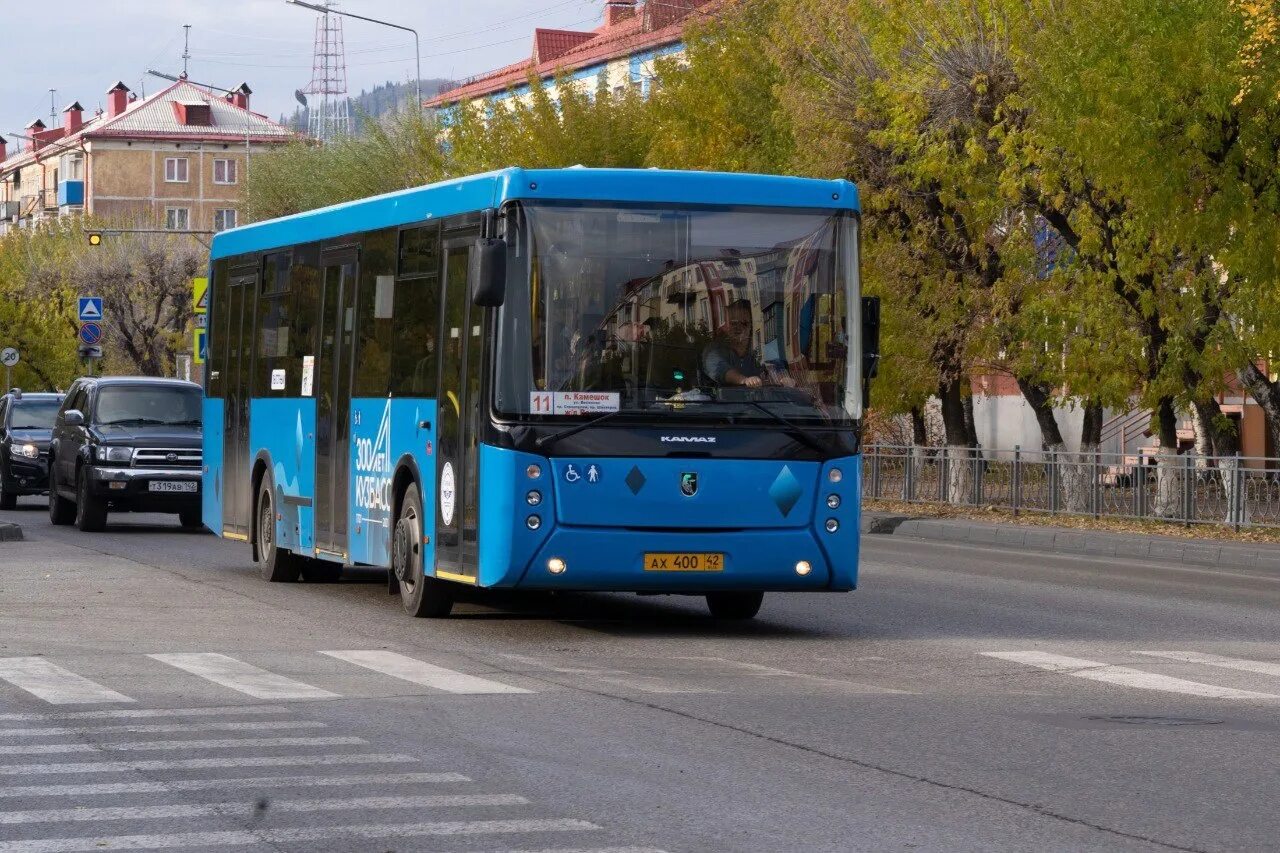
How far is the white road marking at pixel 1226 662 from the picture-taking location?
531 inches

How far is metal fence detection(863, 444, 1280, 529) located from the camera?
28.9m

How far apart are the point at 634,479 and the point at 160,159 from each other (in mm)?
123905

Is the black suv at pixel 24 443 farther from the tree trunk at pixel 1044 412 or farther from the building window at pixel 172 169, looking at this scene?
the building window at pixel 172 169

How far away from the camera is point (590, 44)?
9019 centimetres

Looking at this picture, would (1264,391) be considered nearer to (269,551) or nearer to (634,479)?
(269,551)

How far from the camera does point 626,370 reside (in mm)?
14578

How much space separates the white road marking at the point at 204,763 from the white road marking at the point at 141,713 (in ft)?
4.66

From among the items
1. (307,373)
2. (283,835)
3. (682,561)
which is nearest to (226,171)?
(307,373)

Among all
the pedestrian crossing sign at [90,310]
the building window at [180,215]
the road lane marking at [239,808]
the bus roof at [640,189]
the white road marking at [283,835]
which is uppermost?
the building window at [180,215]

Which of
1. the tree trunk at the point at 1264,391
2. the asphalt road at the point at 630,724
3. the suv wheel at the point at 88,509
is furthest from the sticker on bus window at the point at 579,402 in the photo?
the tree trunk at the point at 1264,391

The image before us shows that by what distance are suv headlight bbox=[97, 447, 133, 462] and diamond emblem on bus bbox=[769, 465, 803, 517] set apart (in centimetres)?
1523

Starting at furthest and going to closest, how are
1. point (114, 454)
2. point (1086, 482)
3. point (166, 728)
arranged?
point (1086, 482)
point (114, 454)
point (166, 728)

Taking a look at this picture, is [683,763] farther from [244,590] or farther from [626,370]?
→ [244,590]

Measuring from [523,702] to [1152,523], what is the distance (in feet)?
67.2
